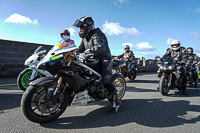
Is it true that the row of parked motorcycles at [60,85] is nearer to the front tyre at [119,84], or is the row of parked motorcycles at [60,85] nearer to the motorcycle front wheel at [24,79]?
the front tyre at [119,84]

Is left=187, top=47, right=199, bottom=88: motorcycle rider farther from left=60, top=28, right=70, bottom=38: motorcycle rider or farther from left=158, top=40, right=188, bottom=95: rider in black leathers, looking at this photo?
left=60, top=28, right=70, bottom=38: motorcycle rider

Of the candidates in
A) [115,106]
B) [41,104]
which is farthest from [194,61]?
[41,104]

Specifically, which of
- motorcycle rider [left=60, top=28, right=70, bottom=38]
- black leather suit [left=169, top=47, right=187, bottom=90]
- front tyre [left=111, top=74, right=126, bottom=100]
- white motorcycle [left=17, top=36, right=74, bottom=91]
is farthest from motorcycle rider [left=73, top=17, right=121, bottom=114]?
black leather suit [left=169, top=47, right=187, bottom=90]

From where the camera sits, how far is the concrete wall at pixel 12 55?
8.34 meters

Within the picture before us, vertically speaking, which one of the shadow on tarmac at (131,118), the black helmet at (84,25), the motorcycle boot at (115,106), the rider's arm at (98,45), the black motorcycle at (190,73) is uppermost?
the black helmet at (84,25)

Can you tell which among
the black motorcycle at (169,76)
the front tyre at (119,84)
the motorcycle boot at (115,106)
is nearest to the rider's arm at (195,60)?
the black motorcycle at (169,76)

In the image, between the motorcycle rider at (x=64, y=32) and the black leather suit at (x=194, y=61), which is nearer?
the motorcycle rider at (x=64, y=32)

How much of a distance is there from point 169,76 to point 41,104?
4.44m

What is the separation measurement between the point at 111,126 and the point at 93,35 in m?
1.79

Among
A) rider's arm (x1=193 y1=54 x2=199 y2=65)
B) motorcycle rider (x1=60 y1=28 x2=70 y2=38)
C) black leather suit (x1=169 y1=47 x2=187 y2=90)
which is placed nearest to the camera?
black leather suit (x1=169 y1=47 x2=187 y2=90)

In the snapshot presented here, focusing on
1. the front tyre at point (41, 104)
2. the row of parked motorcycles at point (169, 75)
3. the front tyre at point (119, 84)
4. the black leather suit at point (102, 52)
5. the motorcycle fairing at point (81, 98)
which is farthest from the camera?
the row of parked motorcycles at point (169, 75)

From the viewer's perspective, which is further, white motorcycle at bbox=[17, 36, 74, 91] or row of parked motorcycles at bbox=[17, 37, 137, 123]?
white motorcycle at bbox=[17, 36, 74, 91]

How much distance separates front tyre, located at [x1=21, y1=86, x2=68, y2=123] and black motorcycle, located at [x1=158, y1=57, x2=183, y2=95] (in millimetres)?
3565

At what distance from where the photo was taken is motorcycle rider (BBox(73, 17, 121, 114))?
2.77 m
